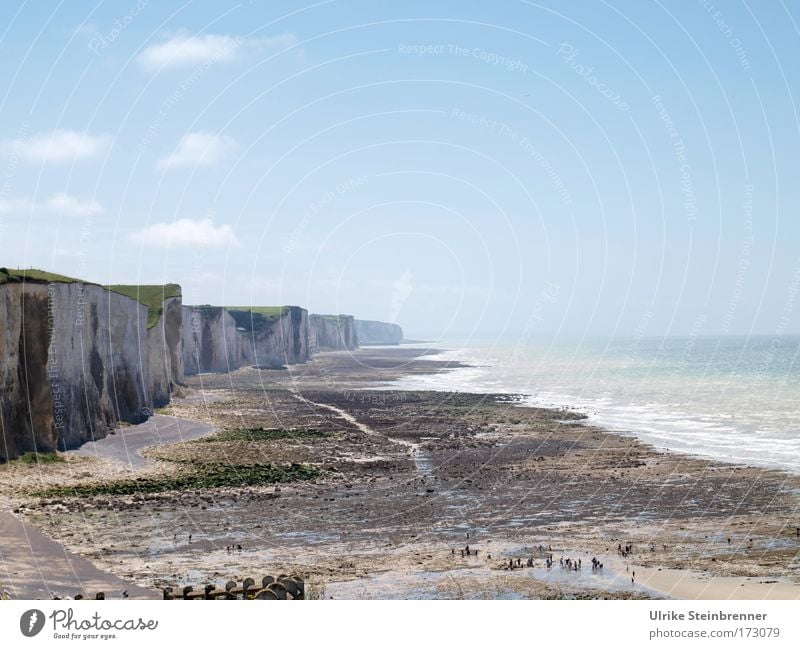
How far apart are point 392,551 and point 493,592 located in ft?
15.3

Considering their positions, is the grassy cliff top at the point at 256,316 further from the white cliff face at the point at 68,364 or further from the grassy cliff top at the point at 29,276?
the grassy cliff top at the point at 29,276

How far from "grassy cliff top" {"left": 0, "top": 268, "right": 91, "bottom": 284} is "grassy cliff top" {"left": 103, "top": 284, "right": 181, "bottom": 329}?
22.1 meters

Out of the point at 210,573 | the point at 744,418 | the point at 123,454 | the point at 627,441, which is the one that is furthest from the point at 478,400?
the point at 210,573

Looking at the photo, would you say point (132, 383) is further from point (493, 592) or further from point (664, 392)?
point (664, 392)

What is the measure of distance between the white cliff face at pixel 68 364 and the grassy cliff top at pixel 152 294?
678cm

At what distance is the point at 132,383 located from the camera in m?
56.7

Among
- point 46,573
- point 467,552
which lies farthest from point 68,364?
point 467,552

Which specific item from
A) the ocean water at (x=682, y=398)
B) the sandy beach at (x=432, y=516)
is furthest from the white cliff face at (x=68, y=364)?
the ocean water at (x=682, y=398)

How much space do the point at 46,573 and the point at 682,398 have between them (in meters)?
70.6

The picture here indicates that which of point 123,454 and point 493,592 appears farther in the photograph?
point 123,454

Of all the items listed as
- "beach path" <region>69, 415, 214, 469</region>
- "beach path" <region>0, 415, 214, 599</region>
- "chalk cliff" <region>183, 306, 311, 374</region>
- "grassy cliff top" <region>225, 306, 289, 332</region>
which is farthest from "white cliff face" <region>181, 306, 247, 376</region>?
"beach path" <region>0, 415, 214, 599</region>

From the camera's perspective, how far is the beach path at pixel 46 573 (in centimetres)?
2009

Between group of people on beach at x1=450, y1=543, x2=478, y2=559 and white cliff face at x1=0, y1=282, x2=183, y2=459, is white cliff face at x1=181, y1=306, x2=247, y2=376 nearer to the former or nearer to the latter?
white cliff face at x1=0, y1=282, x2=183, y2=459

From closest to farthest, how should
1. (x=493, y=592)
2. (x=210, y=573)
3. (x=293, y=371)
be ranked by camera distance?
(x=493, y=592) < (x=210, y=573) < (x=293, y=371)
